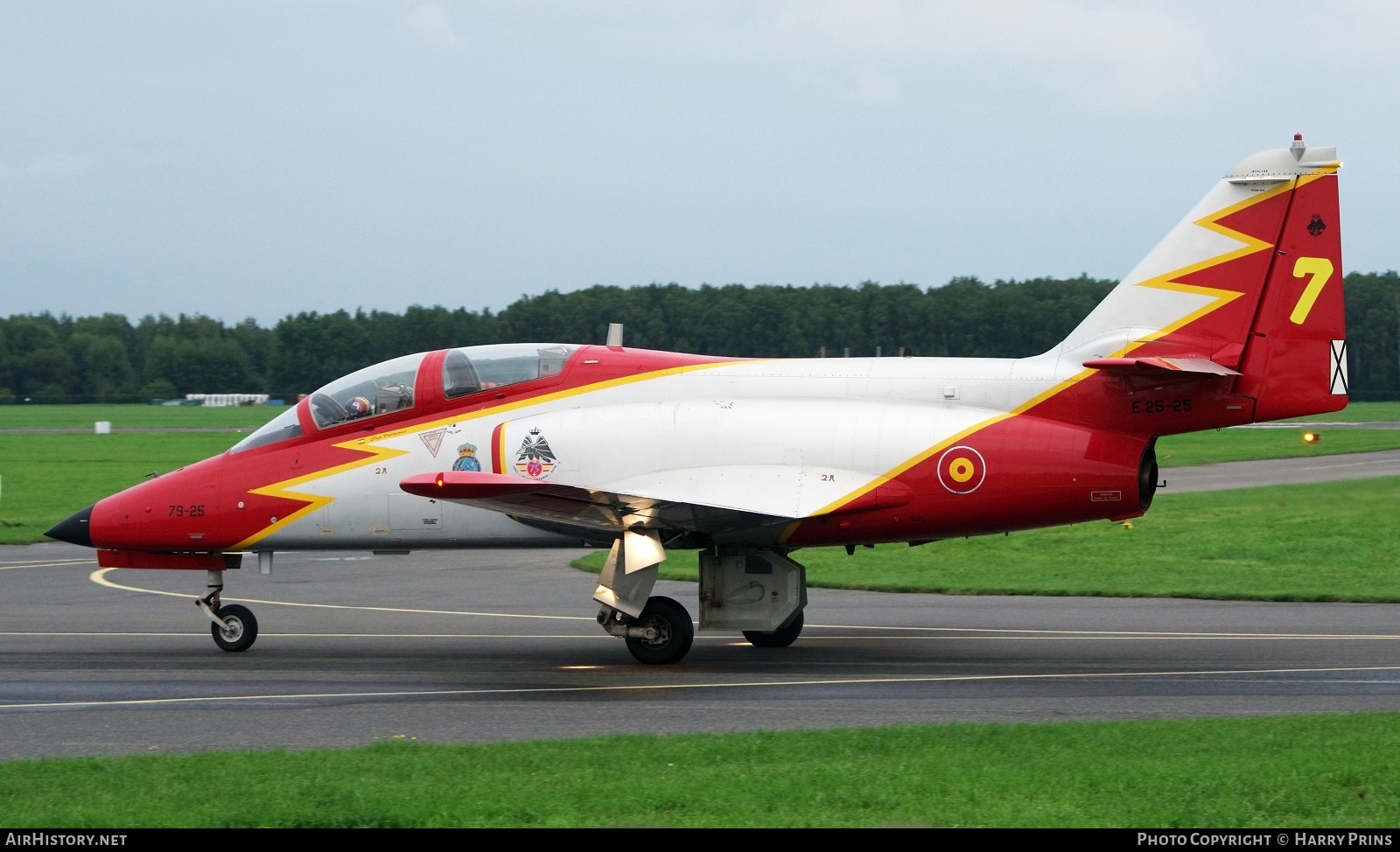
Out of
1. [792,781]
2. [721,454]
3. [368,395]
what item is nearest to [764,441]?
[721,454]

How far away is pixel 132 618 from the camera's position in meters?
18.1

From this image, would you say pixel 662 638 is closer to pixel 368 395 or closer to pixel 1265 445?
pixel 368 395

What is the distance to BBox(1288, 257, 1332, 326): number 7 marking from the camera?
43.7 ft

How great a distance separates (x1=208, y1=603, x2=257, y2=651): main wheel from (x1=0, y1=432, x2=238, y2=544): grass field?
610 inches

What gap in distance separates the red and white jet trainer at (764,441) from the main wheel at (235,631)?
0.03m

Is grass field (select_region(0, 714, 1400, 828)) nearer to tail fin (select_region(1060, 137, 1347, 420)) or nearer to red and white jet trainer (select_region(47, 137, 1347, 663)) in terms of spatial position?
red and white jet trainer (select_region(47, 137, 1347, 663))

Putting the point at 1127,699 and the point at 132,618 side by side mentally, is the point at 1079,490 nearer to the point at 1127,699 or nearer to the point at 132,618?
the point at 1127,699

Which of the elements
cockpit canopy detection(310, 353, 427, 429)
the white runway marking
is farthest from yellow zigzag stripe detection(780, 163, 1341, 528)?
cockpit canopy detection(310, 353, 427, 429)

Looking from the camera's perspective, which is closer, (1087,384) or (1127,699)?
(1127,699)

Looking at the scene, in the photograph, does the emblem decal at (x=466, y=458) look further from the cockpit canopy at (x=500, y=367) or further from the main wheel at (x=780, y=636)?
the main wheel at (x=780, y=636)

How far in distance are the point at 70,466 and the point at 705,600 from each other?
43631 mm

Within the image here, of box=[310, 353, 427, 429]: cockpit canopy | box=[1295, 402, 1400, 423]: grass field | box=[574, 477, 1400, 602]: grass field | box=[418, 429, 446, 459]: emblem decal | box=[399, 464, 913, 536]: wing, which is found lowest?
box=[574, 477, 1400, 602]: grass field

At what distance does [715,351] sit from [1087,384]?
48.9 m
